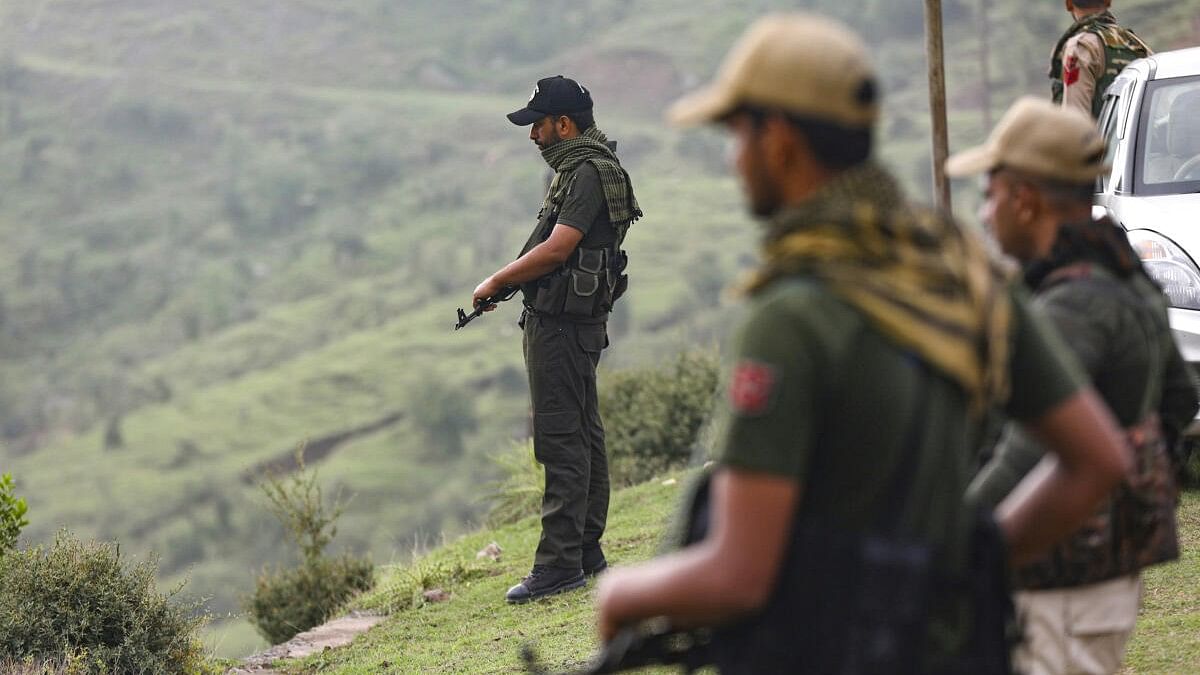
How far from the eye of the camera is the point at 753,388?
1.92 meters

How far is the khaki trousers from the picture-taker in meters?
2.78

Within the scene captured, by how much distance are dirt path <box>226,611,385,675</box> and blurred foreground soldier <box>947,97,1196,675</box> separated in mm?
4811

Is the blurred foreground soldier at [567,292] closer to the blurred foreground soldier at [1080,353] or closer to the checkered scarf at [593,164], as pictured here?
the checkered scarf at [593,164]

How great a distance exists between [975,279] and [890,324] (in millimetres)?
212

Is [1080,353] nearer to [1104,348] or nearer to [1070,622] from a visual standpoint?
[1104,348]

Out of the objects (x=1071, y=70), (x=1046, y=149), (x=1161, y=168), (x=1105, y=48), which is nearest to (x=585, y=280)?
(x=1071, y=70)

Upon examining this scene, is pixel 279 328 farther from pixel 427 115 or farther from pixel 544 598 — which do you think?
pixel 544 598

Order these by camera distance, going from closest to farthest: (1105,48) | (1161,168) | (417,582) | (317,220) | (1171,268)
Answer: (1171,268) → (1105,48) → (1161,168) → (417,582) → (317,220)

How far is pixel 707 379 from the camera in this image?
12.5 m

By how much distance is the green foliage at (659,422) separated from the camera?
12.2 m

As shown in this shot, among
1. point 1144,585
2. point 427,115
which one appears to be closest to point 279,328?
point 427,115

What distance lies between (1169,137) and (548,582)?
3.87 m

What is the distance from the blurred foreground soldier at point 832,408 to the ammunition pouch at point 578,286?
15.1ft

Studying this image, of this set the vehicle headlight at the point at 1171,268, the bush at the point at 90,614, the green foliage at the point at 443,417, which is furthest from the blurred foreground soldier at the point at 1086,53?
the green foliage at the point at 443,417
